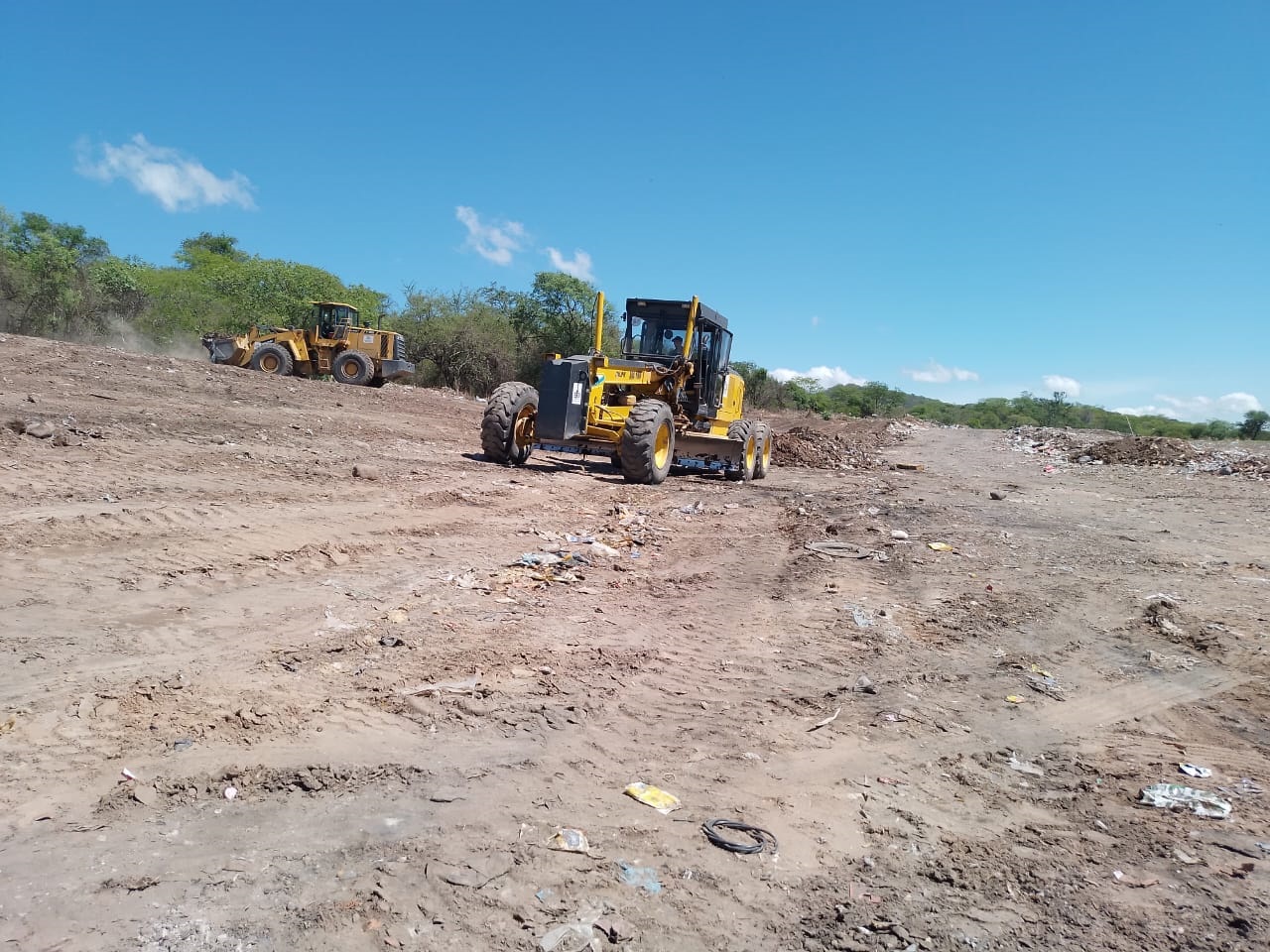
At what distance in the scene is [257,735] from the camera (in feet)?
10.6

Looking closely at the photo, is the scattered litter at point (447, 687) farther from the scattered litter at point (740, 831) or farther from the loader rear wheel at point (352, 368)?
the loader rear wheel at point (352, 368)

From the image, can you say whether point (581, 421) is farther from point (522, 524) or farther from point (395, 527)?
point (395, 527)

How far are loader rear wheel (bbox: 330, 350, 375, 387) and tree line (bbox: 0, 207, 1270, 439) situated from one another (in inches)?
284

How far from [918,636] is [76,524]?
6.18 metres

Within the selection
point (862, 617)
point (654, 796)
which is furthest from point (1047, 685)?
point (654, 796)

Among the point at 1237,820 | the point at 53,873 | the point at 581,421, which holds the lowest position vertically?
the point at 53,873

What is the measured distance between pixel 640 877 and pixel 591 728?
1046 millimetres

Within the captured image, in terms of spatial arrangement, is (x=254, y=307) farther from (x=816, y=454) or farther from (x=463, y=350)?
(x=816, y=454)

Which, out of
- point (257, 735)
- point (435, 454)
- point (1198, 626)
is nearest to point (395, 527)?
point (257, 735)

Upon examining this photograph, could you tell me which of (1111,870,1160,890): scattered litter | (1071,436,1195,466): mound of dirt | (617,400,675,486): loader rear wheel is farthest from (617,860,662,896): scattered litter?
(1071,436,1195,466): mound of dirt

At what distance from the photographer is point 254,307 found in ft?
104

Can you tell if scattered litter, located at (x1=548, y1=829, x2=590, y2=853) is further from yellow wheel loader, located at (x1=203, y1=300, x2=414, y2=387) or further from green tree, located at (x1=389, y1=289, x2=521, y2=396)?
green tree, located at (x1=389, y1=289, x2=521, y2=396)

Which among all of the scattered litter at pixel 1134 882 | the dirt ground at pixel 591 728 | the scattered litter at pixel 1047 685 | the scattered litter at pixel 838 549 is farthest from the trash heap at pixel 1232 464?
the scattered litter at pixel 1134 882

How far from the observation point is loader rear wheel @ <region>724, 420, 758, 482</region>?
1197cm
